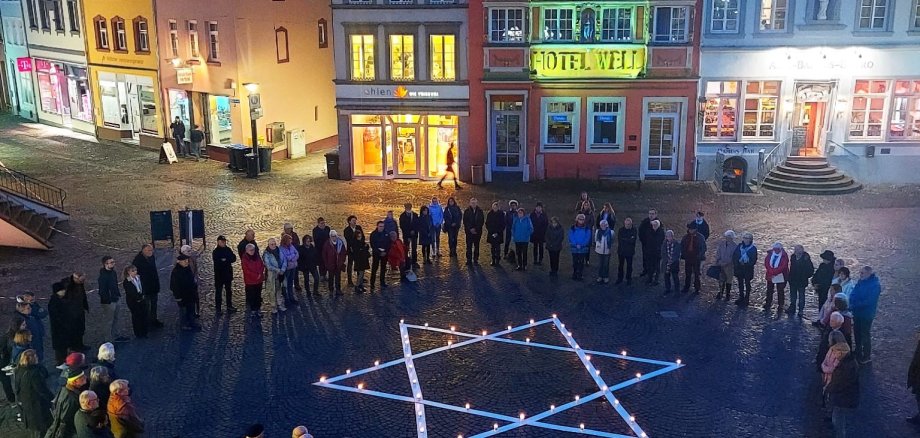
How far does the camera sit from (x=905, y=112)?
97.3ft

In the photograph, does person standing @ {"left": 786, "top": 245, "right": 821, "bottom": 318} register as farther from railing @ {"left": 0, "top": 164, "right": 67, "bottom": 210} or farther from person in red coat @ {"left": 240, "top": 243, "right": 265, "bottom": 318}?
railing @ {"left": 0, "top": 164, "right": 67, "bottom": 210}

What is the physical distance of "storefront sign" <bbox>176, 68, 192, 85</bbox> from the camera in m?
34.7

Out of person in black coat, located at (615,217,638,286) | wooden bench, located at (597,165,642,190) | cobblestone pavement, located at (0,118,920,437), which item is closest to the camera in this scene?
cobblestone pavement, located at (0,118,920,437)

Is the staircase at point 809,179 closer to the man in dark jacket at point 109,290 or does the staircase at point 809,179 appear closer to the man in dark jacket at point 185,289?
the man in dark jacket at point 185,289

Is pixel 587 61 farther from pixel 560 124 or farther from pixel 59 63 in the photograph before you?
pixel 59 63

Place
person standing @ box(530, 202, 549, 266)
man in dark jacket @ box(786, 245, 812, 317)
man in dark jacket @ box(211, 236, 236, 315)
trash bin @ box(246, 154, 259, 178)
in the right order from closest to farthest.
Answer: man in dark jacket @ box(786, 245, 812, 317) < man in dark jacket @ box(211, 236, 236, 315) < person standing @ box(530, 202, 549, 266) < trash bin @ box(246, 154, 259, 178)

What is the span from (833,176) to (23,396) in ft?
83.5

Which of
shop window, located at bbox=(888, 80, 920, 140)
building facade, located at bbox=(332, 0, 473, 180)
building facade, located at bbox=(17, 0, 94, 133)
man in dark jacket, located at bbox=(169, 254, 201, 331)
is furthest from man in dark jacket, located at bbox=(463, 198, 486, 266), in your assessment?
building facade, located at bbox=(17, 0, 94, 133)

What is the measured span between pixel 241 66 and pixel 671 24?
16.6 metres

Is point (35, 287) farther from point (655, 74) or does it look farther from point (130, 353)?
point (655, 74)

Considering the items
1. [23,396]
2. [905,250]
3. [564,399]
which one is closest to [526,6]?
[905,250]

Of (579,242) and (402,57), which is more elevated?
(402,57)

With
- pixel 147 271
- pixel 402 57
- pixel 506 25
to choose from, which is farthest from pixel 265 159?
pixel 147 271

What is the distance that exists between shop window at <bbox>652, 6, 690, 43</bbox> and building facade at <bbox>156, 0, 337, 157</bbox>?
50.0 feet
